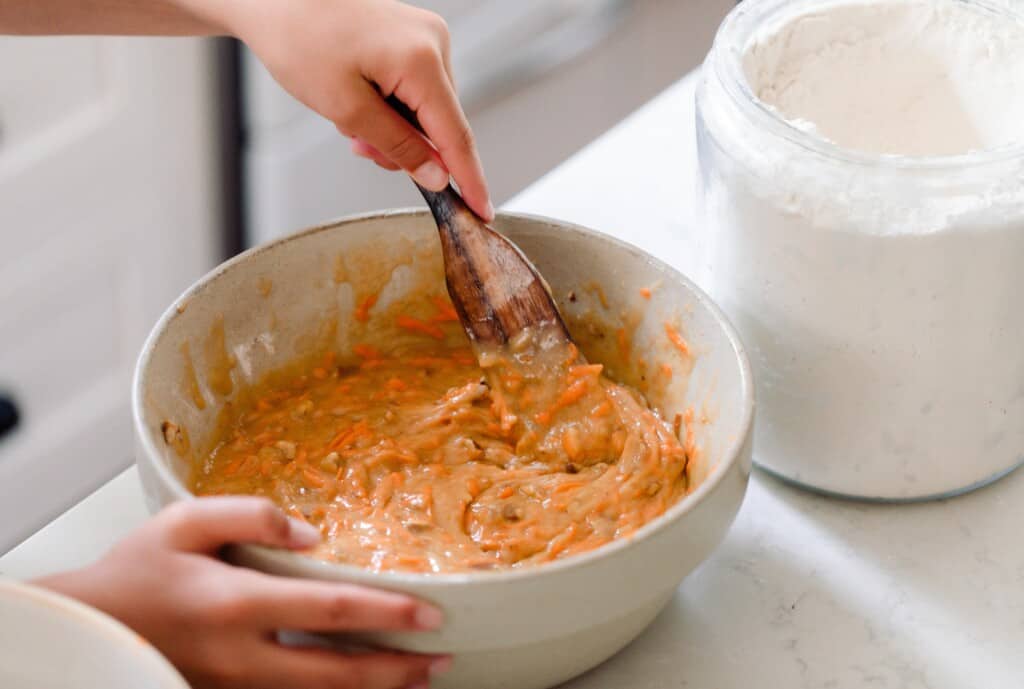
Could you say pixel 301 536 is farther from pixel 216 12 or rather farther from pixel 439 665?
pixel 216 12

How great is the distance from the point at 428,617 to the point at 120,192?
4.87 ft

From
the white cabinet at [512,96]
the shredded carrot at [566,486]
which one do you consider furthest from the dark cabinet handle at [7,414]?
the shredded carrot at [566,486]

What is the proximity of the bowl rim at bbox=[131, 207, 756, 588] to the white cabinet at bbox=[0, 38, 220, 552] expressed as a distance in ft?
3.27

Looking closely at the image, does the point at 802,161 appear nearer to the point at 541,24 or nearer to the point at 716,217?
the point at 716,217

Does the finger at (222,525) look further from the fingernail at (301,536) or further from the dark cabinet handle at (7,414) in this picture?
the dark cabinet handle at (7,414)

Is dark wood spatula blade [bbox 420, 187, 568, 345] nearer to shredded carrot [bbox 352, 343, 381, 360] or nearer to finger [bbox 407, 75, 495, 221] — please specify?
finger [bbox 407, 75, 495, 221]

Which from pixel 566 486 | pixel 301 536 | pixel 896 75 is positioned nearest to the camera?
pixel 301 536

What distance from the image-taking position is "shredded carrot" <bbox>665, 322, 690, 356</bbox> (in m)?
0.97

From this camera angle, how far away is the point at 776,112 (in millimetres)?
908

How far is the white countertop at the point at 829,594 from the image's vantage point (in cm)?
84

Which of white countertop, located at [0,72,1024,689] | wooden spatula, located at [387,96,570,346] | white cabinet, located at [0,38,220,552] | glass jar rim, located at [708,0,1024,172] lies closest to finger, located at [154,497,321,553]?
white countertop, located at [0,72,1024,689]

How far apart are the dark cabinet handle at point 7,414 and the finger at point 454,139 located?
1.25 meters

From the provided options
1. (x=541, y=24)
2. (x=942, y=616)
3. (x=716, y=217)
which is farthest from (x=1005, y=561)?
(x=541, y=24)

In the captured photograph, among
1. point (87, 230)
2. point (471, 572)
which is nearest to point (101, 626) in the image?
point (471, 572)
